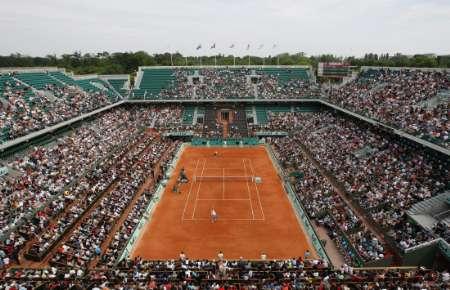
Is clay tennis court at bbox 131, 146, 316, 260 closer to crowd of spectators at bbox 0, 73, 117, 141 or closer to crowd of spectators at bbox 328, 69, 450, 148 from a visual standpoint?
crowd of spectators at bbox 328, 69, 450, 148

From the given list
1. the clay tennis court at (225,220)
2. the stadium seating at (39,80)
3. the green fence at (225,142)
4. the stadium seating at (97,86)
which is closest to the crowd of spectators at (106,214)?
the clay tennis court at (225,220)

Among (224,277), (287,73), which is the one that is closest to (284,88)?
(287,73)

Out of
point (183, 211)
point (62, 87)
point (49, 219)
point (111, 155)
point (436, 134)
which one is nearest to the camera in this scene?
point (49, 219)

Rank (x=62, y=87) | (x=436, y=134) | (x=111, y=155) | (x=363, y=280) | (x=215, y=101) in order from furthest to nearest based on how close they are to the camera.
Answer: (x=215, y=101), (x=62, y=87), (x=111, y=155), (x=436, y=134), (x=363, y=280)

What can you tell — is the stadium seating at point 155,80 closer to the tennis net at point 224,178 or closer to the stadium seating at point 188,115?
the stadium seating at point 188,115

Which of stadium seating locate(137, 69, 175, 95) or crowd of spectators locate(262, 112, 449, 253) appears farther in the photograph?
stadium seating locate(137, 69, 175, 95)

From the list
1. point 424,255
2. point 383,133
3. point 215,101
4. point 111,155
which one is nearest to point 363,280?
point 424,255

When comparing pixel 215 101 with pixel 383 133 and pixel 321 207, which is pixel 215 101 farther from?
pixel 321 207

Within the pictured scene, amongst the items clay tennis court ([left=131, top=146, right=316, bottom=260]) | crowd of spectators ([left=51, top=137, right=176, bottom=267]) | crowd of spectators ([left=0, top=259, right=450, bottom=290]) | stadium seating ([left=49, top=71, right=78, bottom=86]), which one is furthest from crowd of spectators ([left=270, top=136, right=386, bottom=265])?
stadium seating ([left=49, top=71, right=78, bottom=86])
